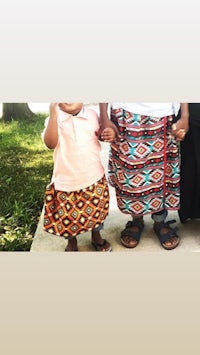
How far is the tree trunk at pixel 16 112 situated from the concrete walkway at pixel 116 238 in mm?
269

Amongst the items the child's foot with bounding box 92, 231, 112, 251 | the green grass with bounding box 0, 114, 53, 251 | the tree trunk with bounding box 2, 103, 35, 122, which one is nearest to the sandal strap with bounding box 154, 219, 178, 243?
the child's foot with bounding box 92, 231, 112, 251

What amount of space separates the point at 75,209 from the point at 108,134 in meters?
0.24

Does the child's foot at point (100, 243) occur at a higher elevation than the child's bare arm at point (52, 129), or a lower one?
lower

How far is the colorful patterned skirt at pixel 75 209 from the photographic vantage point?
59.2 inches

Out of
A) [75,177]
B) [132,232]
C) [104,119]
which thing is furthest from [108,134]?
[132,232]

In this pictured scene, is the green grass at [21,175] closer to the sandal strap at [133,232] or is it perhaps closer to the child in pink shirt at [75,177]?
the child in pink shirt at [75,177]

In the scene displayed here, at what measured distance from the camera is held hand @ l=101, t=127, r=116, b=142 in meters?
1.46

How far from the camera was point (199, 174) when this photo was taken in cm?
153

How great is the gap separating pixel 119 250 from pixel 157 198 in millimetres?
198

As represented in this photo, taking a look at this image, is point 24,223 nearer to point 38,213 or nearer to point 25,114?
point 38,213

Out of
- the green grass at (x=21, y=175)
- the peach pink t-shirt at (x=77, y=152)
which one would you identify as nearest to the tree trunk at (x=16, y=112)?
the green grass at (x=21, y=175)

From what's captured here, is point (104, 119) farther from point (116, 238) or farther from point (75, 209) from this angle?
point (116, 238)

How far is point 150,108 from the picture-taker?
1.43 meters

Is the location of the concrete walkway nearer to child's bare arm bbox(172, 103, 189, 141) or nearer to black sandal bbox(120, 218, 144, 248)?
black sandal bbox(120, 218, 144, 248)
